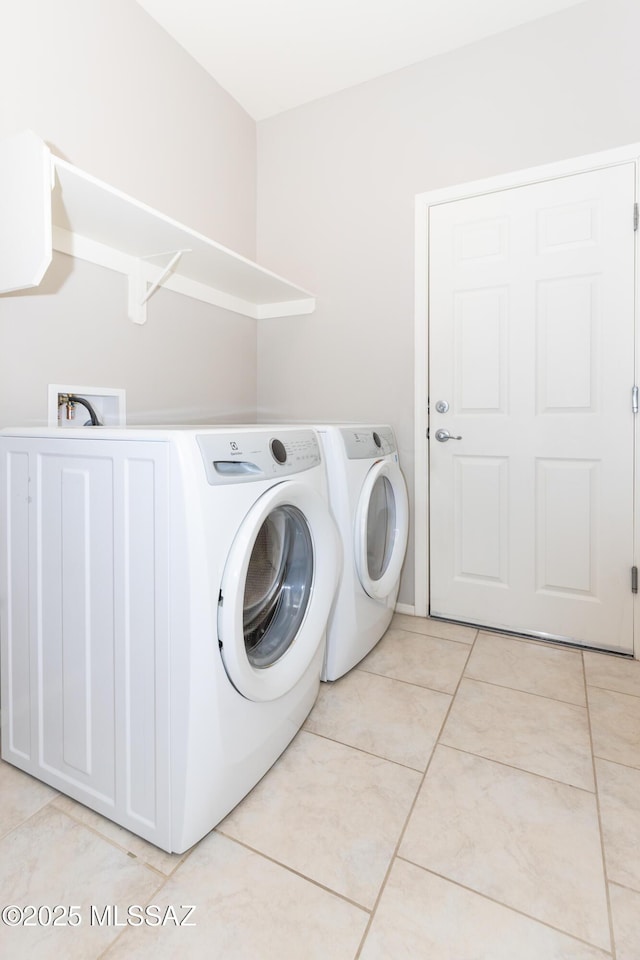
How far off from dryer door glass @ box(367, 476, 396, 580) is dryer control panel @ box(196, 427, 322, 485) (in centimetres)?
54

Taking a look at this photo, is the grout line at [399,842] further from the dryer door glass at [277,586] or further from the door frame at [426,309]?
the door frame at [426,309]

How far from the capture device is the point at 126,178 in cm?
182

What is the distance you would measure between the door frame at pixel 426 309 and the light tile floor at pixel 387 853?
0.79 meters

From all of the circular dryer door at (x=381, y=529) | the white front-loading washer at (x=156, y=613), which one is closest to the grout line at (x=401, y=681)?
the circular dryer door at (x=381, y=529)

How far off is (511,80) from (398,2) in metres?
0.54

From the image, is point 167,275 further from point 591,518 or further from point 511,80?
point 591,518

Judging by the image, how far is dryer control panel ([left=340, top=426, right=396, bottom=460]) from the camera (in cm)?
169

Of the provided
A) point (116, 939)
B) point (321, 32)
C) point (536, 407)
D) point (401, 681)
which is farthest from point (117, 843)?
point (321, 32)

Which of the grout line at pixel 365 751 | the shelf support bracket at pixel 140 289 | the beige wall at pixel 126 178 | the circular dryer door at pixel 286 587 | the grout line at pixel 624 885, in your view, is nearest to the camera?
the grout line at pixel 624 885

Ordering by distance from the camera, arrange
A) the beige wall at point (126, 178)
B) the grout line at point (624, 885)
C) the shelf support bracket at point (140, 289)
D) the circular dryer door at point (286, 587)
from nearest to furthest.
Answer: the grout line at point (624, 885), the circular dryer door at point (286, 587), the beige wall at point (126, 178), the shelf support bracket at point (140, 289)

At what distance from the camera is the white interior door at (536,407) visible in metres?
1.91

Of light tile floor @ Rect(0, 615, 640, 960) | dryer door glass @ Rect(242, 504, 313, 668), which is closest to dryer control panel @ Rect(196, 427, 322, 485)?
dryer door glass @ Rect(242, 504, 313, 668)

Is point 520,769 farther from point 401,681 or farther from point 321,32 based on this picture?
point 321,32

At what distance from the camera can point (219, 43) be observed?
80.9 inches
